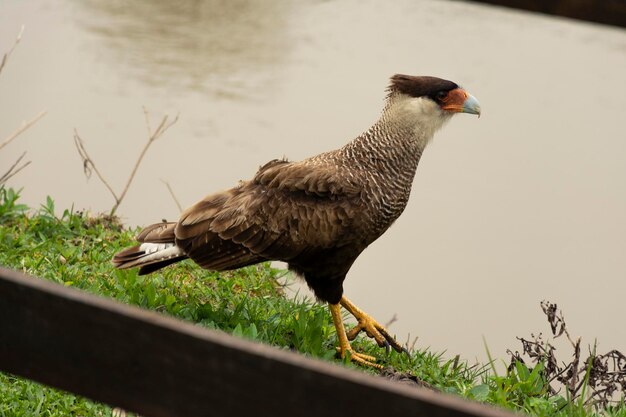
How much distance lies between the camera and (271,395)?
1.29 metres

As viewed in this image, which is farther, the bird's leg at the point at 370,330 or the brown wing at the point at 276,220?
the bird's leg at the point at 370,330

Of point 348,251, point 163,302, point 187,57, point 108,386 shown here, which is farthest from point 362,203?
point 187,57

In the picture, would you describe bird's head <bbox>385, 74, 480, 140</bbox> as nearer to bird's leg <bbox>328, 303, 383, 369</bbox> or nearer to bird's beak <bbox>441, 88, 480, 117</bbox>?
bird's beak <bbox>441, 88, 480, 117</bbox>

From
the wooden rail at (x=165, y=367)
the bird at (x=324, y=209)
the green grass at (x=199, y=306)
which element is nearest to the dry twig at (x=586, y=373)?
the green grass at (x=199, y=306)

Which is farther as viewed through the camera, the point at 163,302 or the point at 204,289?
the point at 204,289

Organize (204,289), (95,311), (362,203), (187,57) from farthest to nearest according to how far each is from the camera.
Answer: (187,57) < (204,289) < (362,203) < (95,311)

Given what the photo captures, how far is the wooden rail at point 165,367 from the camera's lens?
4.01 feet

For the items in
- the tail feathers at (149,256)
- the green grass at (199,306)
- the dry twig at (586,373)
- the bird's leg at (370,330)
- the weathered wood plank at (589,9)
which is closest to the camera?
the weathered wood plank at (589,9)

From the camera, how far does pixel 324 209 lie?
151 inches

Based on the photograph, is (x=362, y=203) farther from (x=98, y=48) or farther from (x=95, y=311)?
(x=98, y=48)

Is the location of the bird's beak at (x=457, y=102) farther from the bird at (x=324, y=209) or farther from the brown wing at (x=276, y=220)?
the brown wing at (x=276, y=220)

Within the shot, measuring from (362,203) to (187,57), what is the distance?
16.5 ft

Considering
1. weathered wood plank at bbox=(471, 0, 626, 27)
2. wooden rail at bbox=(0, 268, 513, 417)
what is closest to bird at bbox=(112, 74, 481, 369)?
wooden rail at bbox=(0, 268, 513, 417)

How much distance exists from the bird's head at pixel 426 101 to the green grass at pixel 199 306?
1.08 meters
